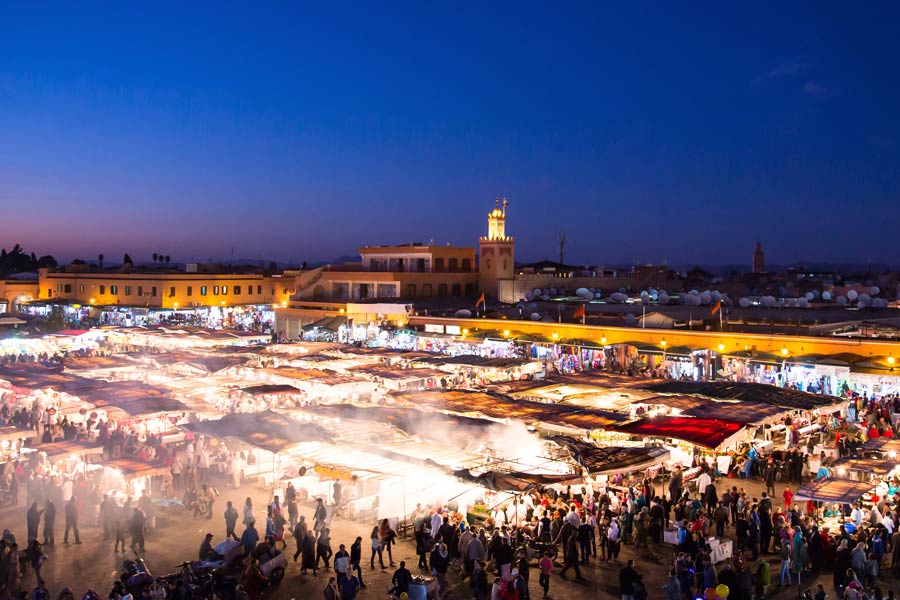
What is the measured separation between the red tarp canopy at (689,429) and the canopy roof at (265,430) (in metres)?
5.29

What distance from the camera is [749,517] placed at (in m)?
10.6

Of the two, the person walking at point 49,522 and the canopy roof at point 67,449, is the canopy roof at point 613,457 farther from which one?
the canopy roof at point 67,449

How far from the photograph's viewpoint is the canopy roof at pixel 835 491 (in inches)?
406

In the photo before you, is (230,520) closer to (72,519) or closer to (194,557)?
(194,557)

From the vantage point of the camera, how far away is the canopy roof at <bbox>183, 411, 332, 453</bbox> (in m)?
13.0

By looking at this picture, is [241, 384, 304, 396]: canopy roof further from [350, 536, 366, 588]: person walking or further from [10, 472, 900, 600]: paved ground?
[350, 536, 366, 588]: person walking

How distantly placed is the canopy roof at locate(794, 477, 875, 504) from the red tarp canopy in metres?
1.64

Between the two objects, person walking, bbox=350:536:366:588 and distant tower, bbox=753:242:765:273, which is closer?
person walking, bbox=350:536:366:588

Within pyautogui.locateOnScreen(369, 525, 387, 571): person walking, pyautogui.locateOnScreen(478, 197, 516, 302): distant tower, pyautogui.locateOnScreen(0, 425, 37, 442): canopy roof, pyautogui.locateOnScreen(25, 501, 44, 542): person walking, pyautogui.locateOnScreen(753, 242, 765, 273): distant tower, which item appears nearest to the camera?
pyautogui.locateOnScreen(369, 525, 387, 571): person walking

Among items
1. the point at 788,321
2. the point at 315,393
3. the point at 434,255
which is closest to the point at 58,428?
the point at 315,393

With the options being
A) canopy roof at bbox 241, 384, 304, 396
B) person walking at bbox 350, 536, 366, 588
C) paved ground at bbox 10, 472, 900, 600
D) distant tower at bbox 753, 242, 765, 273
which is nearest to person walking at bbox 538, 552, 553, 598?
paved ground at bbox 10, 472, 900, 600

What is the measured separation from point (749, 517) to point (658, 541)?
1.29 metres

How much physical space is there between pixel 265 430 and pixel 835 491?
9.07m

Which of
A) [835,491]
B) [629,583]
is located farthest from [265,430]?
[835,491]
